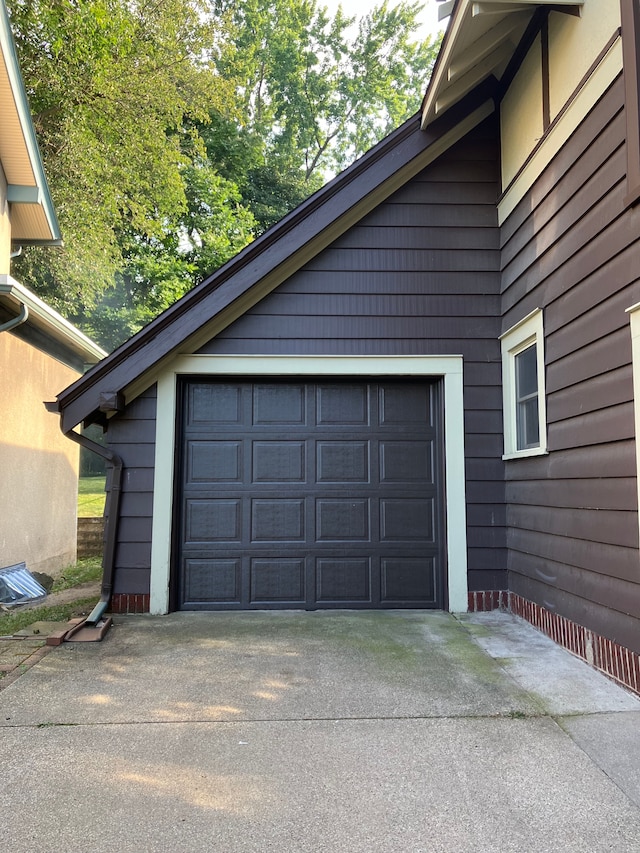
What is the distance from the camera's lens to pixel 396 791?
221cm

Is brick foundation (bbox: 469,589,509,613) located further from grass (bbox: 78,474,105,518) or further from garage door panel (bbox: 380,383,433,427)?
grass (bbox: 78,474,105,518)

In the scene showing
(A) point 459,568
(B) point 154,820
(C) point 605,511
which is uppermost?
(C) point 605,511

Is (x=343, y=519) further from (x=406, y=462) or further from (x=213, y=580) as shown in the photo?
(x=213, y=580)

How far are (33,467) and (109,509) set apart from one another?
282cm

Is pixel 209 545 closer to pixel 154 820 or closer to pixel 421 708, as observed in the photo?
pixel 421 708

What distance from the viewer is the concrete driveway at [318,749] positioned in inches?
78.0

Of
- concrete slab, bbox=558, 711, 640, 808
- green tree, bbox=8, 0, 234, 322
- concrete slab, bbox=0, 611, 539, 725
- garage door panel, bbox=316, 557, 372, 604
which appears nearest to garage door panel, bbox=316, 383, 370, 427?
garage door panel, bbox=316, 557, 372, 604

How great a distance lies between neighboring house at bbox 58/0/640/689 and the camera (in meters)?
4.73

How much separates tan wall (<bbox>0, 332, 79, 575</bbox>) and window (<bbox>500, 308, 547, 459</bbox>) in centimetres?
526

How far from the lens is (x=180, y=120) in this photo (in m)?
14.0

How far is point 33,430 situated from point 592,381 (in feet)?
21.0

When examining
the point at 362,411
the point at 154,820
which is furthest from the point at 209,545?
the point at 154,820

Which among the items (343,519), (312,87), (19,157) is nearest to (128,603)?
(343,519)

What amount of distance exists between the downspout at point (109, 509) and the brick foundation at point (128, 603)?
0.23 ft
